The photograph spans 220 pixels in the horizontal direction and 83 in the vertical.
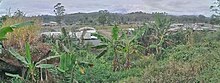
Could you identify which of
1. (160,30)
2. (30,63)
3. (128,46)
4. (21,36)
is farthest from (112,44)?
(30,63)

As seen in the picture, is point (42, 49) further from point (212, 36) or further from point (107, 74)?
point (212, 36)

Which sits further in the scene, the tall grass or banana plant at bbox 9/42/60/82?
the tall grass

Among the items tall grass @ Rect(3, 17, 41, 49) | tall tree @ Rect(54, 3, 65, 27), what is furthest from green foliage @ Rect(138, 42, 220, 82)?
tall tree @ Rect(54, 3, 65, 27)

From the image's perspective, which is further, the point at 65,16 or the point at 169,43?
the point at 65,16

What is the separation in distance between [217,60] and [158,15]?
7.34 m

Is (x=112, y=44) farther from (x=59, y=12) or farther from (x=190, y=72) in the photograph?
(x=59, y=12)

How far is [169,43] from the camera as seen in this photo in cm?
2050

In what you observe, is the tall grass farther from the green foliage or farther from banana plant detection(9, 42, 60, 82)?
the green foliage

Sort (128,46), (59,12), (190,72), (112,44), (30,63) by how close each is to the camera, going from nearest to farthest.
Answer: (190,72) < (30,63) < (112,44) < (128,46) < (59,12)

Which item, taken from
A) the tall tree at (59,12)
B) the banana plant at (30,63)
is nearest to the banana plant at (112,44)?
the banana plant at (30,63)

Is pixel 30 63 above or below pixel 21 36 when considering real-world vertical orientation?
below

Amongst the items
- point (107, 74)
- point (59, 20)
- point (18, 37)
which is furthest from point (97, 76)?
point (59, 20)

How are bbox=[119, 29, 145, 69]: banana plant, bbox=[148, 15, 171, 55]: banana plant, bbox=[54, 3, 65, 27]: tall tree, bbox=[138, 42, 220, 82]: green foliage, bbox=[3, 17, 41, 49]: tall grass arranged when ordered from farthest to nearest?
bbox=[54, 3, 65, 27]: tall tree, bbox=[148, 15, 171, 55]: banana plant, bbox=[119, 29, 145, 69]: banana plant, bbox=[3, 17, 41, 49]: tall grass, bbox=[138, 42, 220, 82]: green foliage

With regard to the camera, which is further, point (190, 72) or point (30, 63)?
point (30, 63)
